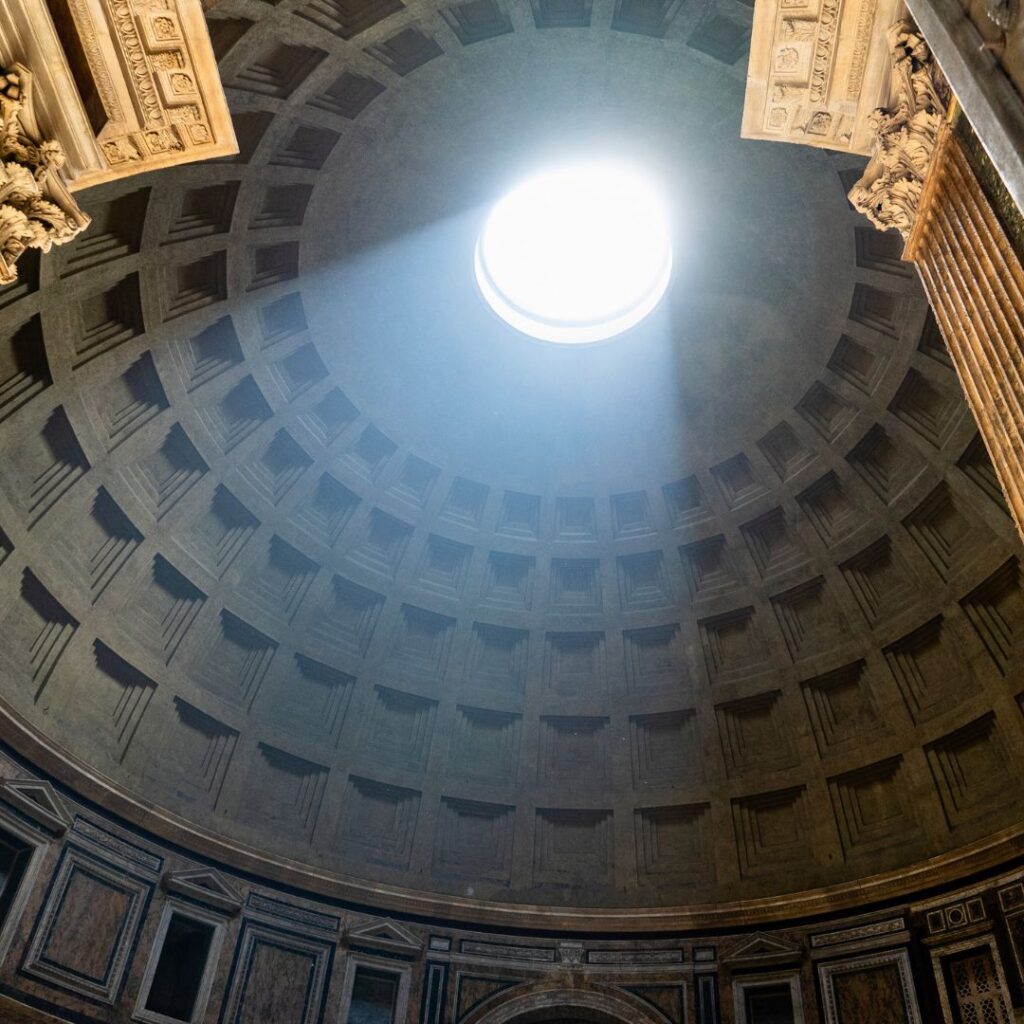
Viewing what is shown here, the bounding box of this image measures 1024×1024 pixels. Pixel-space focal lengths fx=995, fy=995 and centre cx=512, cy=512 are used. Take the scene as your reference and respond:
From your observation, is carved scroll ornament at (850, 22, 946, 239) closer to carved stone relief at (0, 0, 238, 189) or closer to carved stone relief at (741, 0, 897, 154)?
carved stone relief at (741, 0, 897, 154)

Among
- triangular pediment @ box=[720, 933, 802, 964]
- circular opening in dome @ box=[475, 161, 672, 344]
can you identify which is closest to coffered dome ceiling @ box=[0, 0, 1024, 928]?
triangular pediment @ box=[720, 933, 802, 964]

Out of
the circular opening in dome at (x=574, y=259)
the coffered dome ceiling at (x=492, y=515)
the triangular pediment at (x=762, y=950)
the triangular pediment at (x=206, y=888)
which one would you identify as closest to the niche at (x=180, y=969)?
the triangular pediment at (x=206, y=888)

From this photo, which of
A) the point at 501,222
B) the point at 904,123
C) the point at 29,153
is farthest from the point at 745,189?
the point at 29,153

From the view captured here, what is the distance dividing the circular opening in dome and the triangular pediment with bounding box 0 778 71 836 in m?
13.2

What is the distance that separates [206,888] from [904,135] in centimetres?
1558

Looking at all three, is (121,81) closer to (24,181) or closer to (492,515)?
(24,181)

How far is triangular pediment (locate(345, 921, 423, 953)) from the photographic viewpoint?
18.1 m

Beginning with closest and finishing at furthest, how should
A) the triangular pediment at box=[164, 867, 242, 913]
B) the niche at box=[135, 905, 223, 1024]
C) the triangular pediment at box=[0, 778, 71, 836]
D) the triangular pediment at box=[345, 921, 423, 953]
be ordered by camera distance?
the triangular pediment at box=[0, 778, 71, 836] → the niche at box=[135, 905, 223, 1024] → the triangular pediment at box=[164, 867, 242, 913] → the triangular pediment at box=[345, 921, 423, 953]

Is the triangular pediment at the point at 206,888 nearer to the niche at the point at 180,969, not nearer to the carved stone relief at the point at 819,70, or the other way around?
the niche at the point at 180,969

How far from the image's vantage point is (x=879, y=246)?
17.7 meters

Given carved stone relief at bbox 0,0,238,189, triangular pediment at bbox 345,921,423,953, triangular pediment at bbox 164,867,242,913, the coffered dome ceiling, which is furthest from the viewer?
triangular pediment at bbox 345,921,423,953

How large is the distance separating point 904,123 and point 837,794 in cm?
1416

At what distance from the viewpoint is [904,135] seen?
8.88 metres

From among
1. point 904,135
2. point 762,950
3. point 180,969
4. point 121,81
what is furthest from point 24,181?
point 762,950
